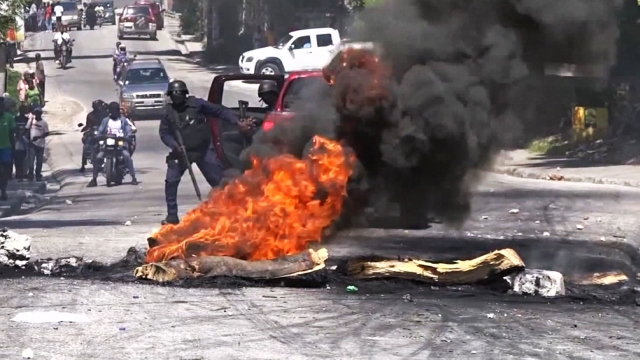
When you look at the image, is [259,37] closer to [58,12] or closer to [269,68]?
[269,68]

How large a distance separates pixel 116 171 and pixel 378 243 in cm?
1215

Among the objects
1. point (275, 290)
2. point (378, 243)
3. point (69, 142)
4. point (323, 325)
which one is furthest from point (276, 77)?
point (69, 142)

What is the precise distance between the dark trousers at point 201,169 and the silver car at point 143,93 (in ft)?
75.2

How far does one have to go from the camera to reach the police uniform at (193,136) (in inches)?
546

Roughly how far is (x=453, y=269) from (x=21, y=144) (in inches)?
606

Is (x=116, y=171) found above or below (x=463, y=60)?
below

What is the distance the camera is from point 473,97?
10.3 m

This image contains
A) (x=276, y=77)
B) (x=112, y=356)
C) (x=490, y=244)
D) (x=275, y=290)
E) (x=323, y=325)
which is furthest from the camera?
(x=276, y=77)

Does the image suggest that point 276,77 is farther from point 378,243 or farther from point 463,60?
point 463,60

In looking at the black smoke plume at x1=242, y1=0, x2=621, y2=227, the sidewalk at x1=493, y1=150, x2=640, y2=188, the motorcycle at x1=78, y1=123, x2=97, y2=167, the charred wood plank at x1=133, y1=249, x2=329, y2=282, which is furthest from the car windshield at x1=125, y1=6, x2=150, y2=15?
the charred wood plank at x1=133, y1=249, x2=329, y2=282

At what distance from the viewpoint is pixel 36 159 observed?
2406 centimetres

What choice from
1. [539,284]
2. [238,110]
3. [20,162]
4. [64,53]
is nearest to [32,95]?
[20,162]

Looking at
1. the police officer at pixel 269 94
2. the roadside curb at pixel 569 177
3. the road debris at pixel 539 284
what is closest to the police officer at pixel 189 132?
the police officer at pixel 269 94

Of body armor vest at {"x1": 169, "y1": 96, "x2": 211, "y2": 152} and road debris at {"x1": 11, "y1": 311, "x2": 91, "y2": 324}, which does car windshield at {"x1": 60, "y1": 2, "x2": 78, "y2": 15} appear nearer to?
body armor vest at {"x1": 169, "y1": 96, "x2": 211, "y2": 152}
